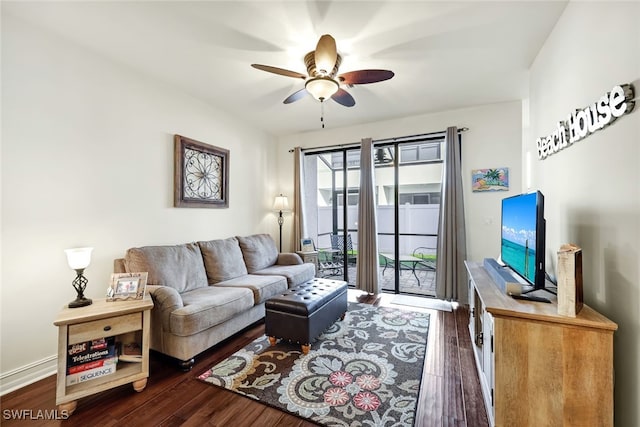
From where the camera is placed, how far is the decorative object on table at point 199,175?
311cm

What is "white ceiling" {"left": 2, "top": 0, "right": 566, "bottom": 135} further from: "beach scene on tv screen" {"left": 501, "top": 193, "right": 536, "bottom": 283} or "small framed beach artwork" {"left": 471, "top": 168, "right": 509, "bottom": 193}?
"beach scene on tv screen" {"left": 501, "top": 193, "right": 536, "bottom": 283}

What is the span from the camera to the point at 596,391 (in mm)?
1190

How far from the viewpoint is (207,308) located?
2240 mm

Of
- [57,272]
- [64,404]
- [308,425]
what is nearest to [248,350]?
[308,425]

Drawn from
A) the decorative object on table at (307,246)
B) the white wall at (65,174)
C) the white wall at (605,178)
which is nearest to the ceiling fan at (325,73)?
the white wall at (605,178)

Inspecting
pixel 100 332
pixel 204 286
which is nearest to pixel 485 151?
pixel 204 286

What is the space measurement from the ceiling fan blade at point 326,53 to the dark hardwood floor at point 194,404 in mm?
2424

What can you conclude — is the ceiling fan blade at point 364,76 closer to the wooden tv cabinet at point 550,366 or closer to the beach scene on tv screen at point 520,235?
the beach scene on tv screen at point 520,235

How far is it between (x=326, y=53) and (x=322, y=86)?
0.24 m

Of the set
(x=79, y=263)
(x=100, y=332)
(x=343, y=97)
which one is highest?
(x=343, y=97)

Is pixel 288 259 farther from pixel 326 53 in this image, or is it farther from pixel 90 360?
pixel 326 53

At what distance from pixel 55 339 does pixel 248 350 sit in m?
1.54

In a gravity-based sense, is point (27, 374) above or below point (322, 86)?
below

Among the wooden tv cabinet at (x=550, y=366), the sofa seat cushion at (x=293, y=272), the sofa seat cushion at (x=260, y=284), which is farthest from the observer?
the sofa seat cushion at (x=293, y=272)
